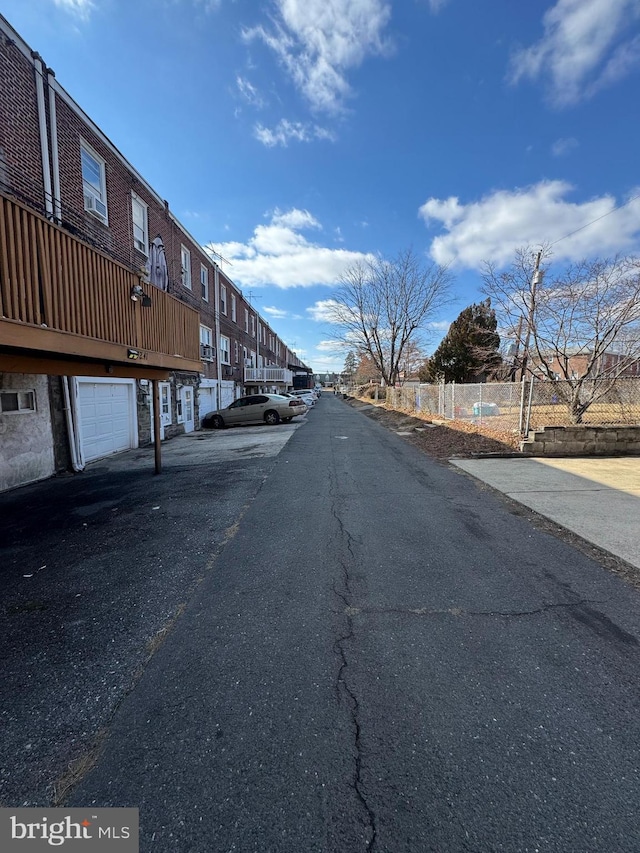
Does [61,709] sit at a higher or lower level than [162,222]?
lower

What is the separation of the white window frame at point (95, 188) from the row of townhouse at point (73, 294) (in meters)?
0.03

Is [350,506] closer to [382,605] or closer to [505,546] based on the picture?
[505,546]

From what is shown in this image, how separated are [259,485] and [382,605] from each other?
3.98 metres

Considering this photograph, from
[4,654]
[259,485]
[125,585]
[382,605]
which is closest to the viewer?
[4,654]

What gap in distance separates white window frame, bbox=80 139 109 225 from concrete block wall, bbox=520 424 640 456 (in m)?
12.1

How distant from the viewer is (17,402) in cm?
686

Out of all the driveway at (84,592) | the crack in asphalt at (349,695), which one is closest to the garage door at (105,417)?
the driveway at (84,592)

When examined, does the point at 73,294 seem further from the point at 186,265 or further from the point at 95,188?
the point at 186,265

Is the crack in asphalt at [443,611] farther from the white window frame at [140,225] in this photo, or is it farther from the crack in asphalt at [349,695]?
the white window frame at [140,225]

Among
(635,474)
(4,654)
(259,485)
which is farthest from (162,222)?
(635,474)

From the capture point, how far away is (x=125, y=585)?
3.30m

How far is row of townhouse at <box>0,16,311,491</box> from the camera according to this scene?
161 inches

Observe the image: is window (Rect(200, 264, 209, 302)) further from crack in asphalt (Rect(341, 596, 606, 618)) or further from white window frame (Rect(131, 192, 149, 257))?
crack in asphalt (Rect(341, 596, 606, 618))

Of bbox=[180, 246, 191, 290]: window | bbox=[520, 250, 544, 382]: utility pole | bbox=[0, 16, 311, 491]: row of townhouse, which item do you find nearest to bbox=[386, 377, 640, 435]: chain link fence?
bbox=[520, 250, 544, 382]: utility pole
